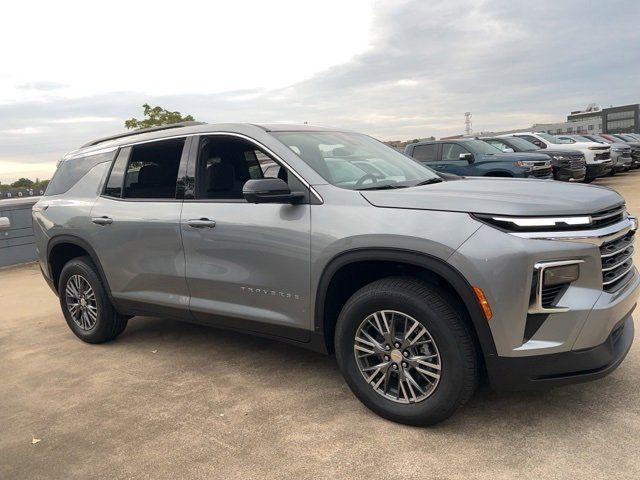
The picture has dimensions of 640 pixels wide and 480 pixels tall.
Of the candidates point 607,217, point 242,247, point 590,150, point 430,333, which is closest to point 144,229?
point 242,247

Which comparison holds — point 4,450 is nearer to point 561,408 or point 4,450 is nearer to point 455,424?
point 455,424

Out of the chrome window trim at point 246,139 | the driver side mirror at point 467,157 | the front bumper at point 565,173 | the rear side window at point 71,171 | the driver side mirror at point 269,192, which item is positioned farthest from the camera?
the front bumper at point 565,173

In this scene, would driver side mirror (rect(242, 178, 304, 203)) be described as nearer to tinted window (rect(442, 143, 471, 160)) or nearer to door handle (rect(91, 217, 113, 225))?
door handle (rect(91, 217, 113, 225))

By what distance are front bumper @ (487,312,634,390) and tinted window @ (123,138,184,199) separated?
8.74 feet

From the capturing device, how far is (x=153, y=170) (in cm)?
445

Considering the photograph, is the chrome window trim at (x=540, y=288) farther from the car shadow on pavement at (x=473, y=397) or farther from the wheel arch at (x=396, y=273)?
the car shadow on pavement at (x=473, y=397)

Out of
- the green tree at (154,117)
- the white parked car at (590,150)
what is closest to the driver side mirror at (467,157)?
the white parked car at (590,150)

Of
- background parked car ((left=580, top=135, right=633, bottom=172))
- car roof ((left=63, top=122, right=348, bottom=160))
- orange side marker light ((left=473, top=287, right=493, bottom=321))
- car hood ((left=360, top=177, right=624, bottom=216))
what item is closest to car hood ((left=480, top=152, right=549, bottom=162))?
car roof ((left=63, top=122, right=348, bottom=160))

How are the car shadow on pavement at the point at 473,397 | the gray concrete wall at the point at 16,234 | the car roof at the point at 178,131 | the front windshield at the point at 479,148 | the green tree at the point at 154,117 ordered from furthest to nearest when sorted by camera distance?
the green tree at the point at 154,117 → the front windshield at the point at 479,148 → the gray concrete wall at the point at 16,234 → the car roof at the point at 178,131 → the car shadow on pavement at the point at 473,397

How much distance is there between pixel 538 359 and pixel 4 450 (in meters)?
3.06

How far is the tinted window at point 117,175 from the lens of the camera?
4664 mm

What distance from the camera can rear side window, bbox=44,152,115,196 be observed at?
4.94m

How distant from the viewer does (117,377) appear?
423 centimetres

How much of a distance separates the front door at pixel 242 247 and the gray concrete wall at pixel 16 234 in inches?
291
